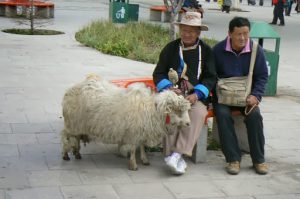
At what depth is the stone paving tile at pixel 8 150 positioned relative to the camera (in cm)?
556

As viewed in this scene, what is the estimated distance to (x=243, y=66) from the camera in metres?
5.62

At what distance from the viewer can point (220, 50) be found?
5680 millimetres

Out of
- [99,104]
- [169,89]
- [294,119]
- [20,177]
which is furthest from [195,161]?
[294,119]

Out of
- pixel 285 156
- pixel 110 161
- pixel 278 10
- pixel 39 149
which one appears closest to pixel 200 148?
pixel 110 161

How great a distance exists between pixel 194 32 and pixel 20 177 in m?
2.15

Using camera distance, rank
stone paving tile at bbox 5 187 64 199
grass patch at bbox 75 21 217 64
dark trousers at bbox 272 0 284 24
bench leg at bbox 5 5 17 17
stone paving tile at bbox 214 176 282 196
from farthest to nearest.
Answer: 1. dark trousers at bbox 272 0 284 24
2. bench leg at bbox 5 5 17 17
3. grass patch at bbox 75 21 217 64
4. stone paving tile at bbox 214 176 282 196
5. stone paving tile at bbox 5 187 64 199

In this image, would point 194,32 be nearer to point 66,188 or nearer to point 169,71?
point 169,71

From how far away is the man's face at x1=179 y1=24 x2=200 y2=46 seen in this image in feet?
17.9

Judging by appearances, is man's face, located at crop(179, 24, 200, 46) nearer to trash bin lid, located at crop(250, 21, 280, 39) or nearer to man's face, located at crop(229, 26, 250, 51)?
man's face, located at crop(229, 26, 250, 51)

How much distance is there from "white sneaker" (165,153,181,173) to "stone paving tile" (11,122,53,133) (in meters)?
1.81

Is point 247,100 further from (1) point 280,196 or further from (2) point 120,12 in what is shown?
(2) point 120,12

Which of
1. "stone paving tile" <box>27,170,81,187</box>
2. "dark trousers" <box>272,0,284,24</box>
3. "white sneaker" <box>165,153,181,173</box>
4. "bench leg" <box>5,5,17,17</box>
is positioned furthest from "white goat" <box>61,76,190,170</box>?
"dark trousers" <box>272,0,284,24</box>

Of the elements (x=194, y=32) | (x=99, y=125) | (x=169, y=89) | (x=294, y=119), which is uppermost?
(x=194, y=32)

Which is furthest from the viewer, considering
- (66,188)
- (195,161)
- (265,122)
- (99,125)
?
(265,122)
